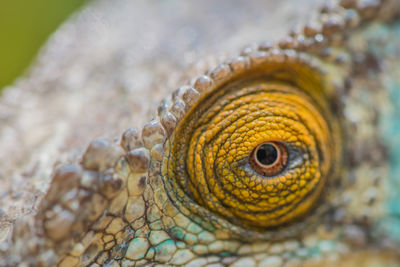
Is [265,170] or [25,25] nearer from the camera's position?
[265,170]

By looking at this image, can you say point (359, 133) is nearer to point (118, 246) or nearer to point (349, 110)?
point (349, 110)

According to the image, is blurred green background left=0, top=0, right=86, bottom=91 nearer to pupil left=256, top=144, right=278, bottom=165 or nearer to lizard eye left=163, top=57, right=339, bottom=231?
lizard eye left=163, top=57, right=339, bottom=231

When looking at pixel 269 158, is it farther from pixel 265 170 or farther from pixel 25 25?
pixel 25 25

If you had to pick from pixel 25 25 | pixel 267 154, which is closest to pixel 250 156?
pixel 267 154

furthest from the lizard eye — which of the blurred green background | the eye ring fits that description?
the blurred green background

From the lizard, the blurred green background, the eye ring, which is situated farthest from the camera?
the blurred green background

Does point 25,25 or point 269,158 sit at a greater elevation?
point 25,25

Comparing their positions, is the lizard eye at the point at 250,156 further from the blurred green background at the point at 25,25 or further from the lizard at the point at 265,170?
the blurred green background at the point at 25,25
